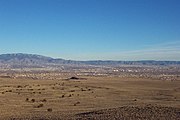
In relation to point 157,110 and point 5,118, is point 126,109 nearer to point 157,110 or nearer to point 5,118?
point 157,110

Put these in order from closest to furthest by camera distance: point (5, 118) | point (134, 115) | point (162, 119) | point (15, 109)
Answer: point (162, 119), point (134, 115), point (5, 118), point (15, 109)

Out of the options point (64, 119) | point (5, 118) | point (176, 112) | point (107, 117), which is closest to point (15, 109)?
point (5, 118)

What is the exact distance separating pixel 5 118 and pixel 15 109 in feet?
23.5

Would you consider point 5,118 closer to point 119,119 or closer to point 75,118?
point 75,118

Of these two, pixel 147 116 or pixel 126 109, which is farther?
pixel 126 109

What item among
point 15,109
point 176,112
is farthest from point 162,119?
point 15,109

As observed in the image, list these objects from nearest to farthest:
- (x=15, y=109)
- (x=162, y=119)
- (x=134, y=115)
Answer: (x=162, y=119), (x=134, y=115), (x=15, y=109)

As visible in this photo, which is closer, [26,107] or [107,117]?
[107,117]

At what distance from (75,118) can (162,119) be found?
6.43 m

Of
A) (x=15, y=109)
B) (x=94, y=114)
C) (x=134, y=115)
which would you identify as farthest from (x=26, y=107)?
(x=134, y=115)

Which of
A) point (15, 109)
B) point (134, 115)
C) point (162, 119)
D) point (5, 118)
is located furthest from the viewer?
point (15, 109)

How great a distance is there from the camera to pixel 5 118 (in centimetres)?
2964

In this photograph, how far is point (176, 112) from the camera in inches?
1137

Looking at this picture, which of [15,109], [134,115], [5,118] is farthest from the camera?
[15,109]
